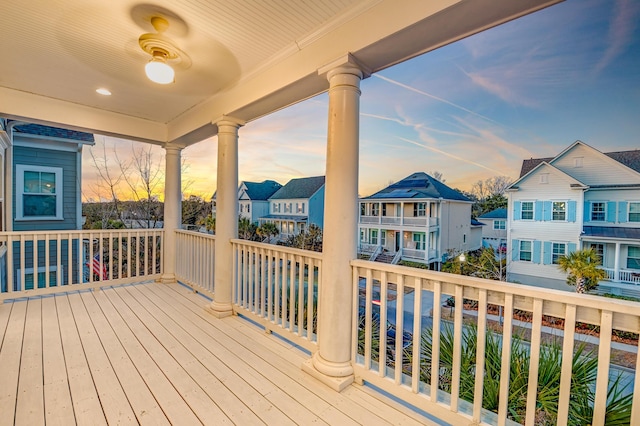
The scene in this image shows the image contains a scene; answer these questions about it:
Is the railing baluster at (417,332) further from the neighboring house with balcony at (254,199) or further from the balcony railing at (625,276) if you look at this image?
the neighboring house with balcony at (254,199)

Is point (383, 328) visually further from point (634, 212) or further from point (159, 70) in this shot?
point (159, 70)

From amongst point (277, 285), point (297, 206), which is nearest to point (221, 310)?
point (277, 285)

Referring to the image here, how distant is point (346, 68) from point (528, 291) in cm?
174

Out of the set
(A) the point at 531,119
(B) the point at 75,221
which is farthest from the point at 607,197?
(B) the point at 75,221

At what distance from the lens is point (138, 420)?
1693mm

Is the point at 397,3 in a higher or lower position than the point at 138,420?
higher

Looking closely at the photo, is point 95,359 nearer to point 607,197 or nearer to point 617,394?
point 617,394

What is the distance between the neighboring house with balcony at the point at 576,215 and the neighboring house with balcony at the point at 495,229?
5 cm

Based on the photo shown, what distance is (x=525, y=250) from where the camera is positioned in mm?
2100

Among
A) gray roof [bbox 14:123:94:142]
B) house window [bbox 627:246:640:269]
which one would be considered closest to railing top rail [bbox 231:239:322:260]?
house window [bbox 627:246:640:269]

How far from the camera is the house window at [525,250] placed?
80.3 inches

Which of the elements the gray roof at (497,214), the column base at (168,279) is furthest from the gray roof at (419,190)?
the column base at (168,279)

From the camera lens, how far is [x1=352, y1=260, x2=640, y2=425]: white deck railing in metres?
1.25

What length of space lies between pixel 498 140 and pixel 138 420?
3258 millimetres
